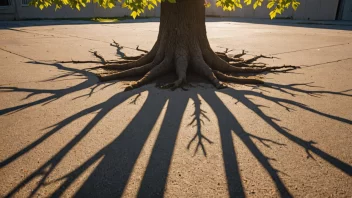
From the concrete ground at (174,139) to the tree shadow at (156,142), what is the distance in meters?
0.01

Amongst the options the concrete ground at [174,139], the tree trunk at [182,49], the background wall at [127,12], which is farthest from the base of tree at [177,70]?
the background wall at [127,12]

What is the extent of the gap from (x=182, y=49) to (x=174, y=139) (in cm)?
261

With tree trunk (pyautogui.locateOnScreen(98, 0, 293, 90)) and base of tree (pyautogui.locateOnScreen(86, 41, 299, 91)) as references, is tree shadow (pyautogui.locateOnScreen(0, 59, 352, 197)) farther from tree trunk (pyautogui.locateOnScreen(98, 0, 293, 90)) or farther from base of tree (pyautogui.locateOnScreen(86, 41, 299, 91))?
tree trunk (pyautogui.locateOnScreen(98, 0, 293, 90))

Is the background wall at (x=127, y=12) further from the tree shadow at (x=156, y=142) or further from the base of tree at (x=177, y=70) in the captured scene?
the tree shadow at (x=156, y=142)

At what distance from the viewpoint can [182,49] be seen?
15.9ft

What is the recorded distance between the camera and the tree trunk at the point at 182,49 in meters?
4.65

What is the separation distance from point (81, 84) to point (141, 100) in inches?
54.0

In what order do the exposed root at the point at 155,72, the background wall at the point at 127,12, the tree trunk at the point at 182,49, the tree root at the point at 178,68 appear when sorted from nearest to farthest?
the exposed root at the point at 155,72, the tree root at the point at 178,68, the tree trunk at the point at 182,49, the background wall at the point at 127,12

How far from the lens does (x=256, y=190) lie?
75.1 inches

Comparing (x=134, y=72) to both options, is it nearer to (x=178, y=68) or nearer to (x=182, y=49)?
(x=178, y=68)

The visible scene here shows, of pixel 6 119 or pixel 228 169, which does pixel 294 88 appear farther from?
pixel 6 119

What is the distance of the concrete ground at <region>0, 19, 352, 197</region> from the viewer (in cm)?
195

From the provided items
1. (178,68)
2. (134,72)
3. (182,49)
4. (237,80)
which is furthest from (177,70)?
(237,80)

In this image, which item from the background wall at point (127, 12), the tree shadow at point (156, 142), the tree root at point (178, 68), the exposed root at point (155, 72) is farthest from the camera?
the background wall at point (127, 12)
